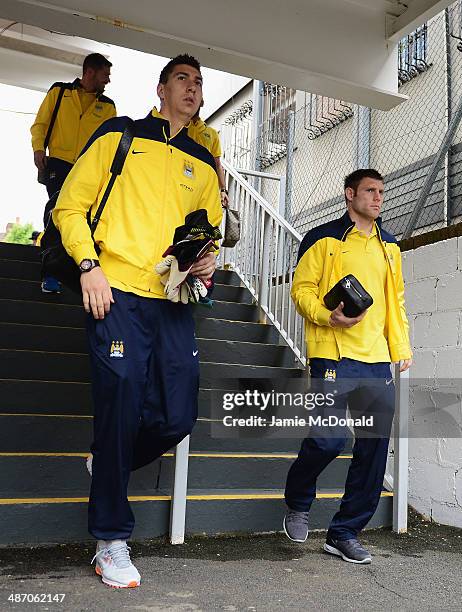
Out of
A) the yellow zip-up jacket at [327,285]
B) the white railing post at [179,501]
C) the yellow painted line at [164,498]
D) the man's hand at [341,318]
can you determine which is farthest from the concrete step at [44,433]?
the man's hand at [341,318]

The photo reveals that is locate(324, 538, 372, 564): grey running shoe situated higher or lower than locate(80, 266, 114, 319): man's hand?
lower

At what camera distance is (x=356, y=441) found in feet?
9.79

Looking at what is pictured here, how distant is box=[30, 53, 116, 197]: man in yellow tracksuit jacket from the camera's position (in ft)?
15.5

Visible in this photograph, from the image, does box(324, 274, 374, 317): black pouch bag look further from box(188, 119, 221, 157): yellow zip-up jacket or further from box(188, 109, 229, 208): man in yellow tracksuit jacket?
box(188, 119, 221, 157): yellow zip-up jacket

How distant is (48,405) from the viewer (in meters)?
3.76

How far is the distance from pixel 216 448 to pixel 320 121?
16.9 ft

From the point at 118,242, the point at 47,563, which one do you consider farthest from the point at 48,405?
the point at 118,242

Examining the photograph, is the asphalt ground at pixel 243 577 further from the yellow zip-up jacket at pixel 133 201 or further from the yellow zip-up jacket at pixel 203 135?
the yellow zip-up jacket at pixel 203 135

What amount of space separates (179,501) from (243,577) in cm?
58

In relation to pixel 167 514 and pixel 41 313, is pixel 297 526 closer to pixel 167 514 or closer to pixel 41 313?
pixel 167 514

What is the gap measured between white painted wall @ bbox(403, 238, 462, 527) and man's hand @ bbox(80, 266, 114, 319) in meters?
2.25

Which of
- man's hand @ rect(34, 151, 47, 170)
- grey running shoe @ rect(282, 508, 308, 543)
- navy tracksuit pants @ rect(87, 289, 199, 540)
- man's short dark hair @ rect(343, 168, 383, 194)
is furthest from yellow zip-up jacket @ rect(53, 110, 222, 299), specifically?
man's hand @ rect(34, 151, 47, 170)

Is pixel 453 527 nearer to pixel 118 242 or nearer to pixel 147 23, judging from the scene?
pixel 118 242

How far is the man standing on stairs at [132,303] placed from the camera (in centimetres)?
242
